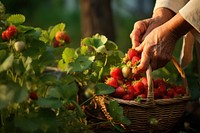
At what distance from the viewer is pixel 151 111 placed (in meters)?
1.87

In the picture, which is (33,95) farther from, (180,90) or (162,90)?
(180,90)

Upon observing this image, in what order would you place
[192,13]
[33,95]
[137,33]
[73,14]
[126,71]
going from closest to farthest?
[33,95], [192,13], [126,71], [137,33], [73,14]

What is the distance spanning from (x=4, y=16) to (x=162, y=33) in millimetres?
618

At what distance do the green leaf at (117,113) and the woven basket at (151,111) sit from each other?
14 cm

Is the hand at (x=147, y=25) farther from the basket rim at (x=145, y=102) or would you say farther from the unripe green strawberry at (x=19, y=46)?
the unripe green strawberry at (x=19, y=46)

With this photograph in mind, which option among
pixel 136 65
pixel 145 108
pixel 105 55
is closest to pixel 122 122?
pixel 145 108

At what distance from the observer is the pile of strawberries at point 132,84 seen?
1914mm

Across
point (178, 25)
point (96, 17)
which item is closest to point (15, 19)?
point (178, 25)

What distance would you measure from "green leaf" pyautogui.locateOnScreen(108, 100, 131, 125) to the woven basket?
143 millimetres

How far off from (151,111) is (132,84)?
6.4 inches

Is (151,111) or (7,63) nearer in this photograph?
(7,63)

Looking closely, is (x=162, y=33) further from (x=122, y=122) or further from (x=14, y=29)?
(x=14, y=29)

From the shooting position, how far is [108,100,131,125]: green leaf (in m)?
1.70

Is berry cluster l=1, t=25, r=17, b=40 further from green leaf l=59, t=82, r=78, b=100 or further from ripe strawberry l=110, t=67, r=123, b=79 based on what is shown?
ripe strawberry l=110, t=67, r=123, b=79
